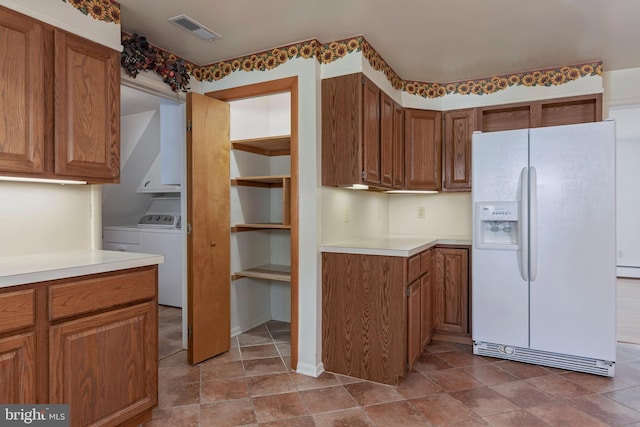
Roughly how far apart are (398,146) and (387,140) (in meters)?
0.31

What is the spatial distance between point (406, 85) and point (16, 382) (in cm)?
337

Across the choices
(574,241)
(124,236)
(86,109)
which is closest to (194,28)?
(86,109)

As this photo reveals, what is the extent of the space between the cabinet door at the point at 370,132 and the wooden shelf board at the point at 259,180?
0.74m

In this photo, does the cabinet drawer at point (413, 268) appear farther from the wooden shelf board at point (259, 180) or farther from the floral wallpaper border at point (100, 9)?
the floral wallpaper border at point (100, 9)

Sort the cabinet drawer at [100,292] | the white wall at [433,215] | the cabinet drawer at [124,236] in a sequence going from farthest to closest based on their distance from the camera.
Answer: the cabinet drawer at [124,236]
the white wall at [433,215]
the cabinet drawer at [100,292]

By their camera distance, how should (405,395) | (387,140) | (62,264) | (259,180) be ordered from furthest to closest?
1. (259,180)
2. (387,140)
3. (405,395)
4. (62,264)

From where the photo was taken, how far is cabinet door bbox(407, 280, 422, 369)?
96.9 inches

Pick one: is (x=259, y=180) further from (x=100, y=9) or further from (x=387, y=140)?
(x=100, y=9)

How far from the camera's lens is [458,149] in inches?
136

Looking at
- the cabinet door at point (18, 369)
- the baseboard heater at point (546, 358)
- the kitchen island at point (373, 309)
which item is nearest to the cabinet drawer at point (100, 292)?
the cabinet door at point (18, 369)

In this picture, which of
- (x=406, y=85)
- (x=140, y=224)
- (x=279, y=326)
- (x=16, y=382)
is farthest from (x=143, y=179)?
(x=16, y=382)

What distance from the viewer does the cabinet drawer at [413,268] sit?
8.13ft

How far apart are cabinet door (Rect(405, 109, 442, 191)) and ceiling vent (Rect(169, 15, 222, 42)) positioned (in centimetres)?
178

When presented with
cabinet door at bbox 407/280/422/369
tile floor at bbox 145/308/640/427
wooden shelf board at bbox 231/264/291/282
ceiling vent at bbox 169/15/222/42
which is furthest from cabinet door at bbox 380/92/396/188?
tile floor at bbox 145/308/640/427
